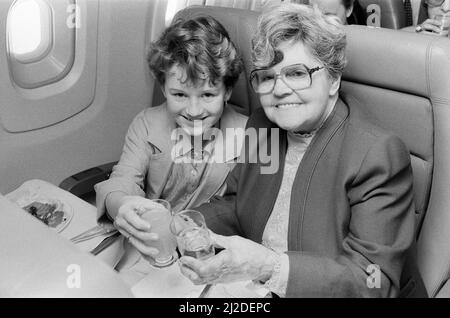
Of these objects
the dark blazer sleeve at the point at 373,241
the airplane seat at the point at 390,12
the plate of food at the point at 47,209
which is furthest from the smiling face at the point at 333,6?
the plate of food at the point at 47,209

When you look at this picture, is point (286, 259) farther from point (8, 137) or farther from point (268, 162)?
point (8, 137)

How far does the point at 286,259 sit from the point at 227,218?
410 mm

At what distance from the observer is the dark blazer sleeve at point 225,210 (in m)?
1.49

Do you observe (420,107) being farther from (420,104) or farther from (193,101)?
(193,101)

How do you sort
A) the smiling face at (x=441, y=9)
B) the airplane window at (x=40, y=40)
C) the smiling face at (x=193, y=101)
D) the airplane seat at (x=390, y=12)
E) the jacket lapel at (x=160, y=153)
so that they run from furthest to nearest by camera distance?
the airplane seat at (x=390, y=12) → the smiling face at (x=441, y=9) → the airplane window at (x=40, y=40) → the jacket lapel at (x=160, y=153) → the smiling face at (x=193, y=101)

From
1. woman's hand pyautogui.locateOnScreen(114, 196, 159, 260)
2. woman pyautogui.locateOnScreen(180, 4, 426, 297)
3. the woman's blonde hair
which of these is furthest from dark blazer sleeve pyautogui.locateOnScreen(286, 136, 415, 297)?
woman's hand pyautogui.locateOnScreen(114, 196, 159, 260)

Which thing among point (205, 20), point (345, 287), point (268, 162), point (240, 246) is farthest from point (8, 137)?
point (345, 287)

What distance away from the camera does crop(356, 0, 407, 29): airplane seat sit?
97.0 inches

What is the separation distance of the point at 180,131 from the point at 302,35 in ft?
2.01

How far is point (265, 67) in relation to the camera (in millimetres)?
1259

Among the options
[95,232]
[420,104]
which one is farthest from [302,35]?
[95,232]

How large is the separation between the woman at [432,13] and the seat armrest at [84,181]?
152 cm

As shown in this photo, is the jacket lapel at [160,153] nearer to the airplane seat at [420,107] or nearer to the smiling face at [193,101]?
the smiling face at [193,101]

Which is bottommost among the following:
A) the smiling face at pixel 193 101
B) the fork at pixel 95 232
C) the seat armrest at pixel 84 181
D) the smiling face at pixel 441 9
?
the seat armrest at pixel 84 181
